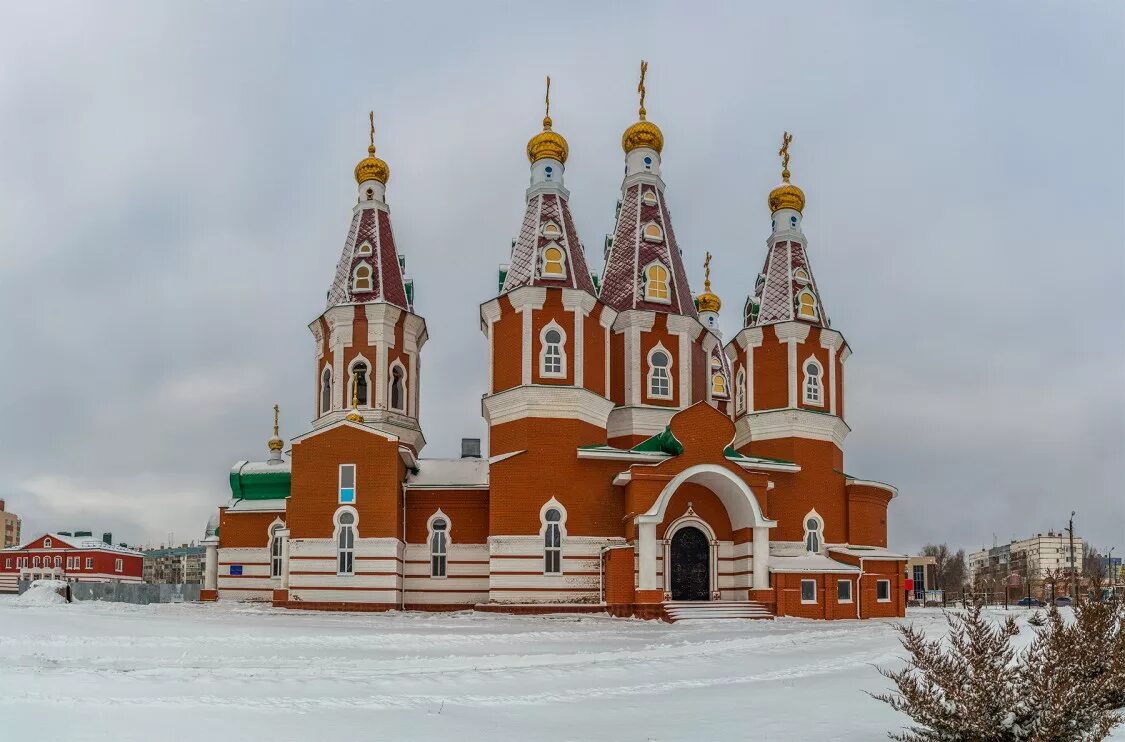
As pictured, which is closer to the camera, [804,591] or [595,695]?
[595,695]

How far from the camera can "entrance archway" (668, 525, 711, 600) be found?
26188mm

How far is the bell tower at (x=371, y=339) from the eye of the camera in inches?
1235

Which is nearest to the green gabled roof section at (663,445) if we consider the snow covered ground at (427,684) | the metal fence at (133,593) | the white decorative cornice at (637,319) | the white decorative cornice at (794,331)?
the white decorative cornice at (637,319)

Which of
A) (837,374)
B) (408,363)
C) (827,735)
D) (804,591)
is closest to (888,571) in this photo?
(804,591)

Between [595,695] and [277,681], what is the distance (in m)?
Answer: 3.19

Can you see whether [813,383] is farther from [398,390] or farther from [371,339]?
[371,339]

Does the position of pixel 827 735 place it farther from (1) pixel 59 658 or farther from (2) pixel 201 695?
(1) pixel 59 658

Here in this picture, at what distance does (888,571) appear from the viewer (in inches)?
1104

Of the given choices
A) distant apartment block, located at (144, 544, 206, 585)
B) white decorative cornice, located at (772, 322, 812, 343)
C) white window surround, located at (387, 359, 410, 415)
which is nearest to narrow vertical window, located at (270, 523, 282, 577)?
white window surround, located at (387, 359, 410, 415)

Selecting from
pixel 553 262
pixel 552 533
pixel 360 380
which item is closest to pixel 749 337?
pixel 553 262

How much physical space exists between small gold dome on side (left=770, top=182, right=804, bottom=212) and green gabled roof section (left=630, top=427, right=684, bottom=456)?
942cm

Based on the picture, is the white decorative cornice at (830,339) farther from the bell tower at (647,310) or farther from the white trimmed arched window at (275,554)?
the white trimmed arched window at (275,554)

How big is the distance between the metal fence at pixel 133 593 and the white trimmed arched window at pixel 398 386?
14.9m

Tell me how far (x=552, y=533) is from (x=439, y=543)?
4129mm
